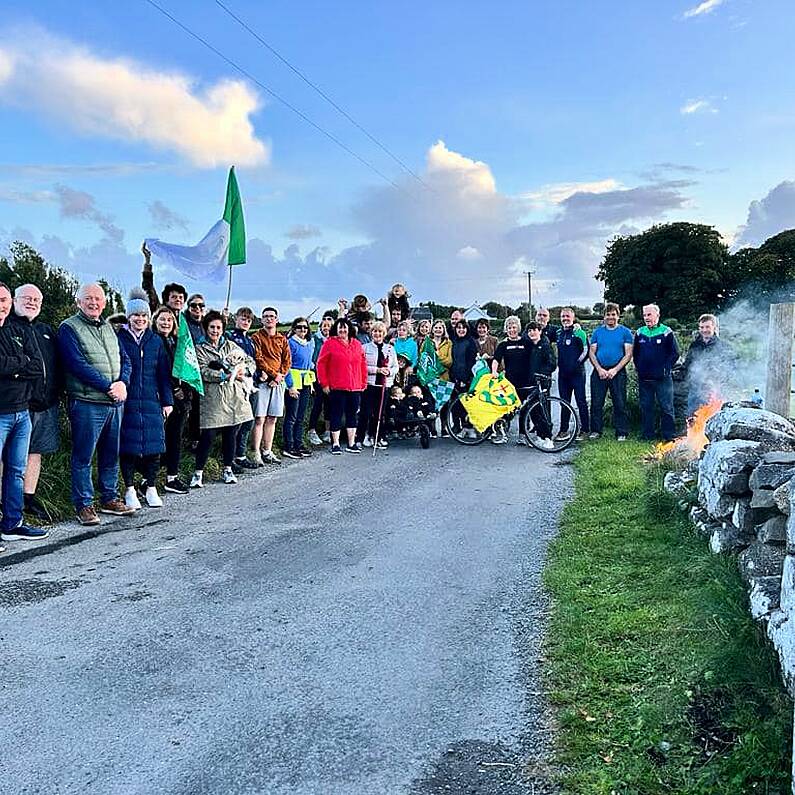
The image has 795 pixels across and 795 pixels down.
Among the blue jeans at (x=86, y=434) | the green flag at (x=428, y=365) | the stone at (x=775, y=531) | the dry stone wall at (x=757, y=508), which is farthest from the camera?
the green flag at (x=428, y=365)

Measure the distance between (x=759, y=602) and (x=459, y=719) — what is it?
173cm

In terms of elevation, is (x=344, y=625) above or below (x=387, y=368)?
below

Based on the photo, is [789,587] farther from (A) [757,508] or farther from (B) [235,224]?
(B) [235,224]

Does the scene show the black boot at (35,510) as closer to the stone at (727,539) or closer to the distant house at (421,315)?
the stone at (727,539)

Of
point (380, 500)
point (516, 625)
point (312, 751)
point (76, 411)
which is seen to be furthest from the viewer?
point (380, 500)

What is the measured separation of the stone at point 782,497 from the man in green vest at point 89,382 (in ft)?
18.5

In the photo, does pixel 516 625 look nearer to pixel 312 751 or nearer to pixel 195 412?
pixel 312 751

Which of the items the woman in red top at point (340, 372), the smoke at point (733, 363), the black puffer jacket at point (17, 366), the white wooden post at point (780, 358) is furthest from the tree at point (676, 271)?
the black puffer jacket at point (17, 366)

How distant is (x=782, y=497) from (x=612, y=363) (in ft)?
26.3

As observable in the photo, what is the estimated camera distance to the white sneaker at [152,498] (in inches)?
319

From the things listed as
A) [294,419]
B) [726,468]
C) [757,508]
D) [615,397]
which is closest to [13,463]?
[294,419]

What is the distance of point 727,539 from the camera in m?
5.27

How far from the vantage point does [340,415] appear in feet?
38.2

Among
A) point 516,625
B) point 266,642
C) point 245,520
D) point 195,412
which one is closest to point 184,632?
point 266,642
